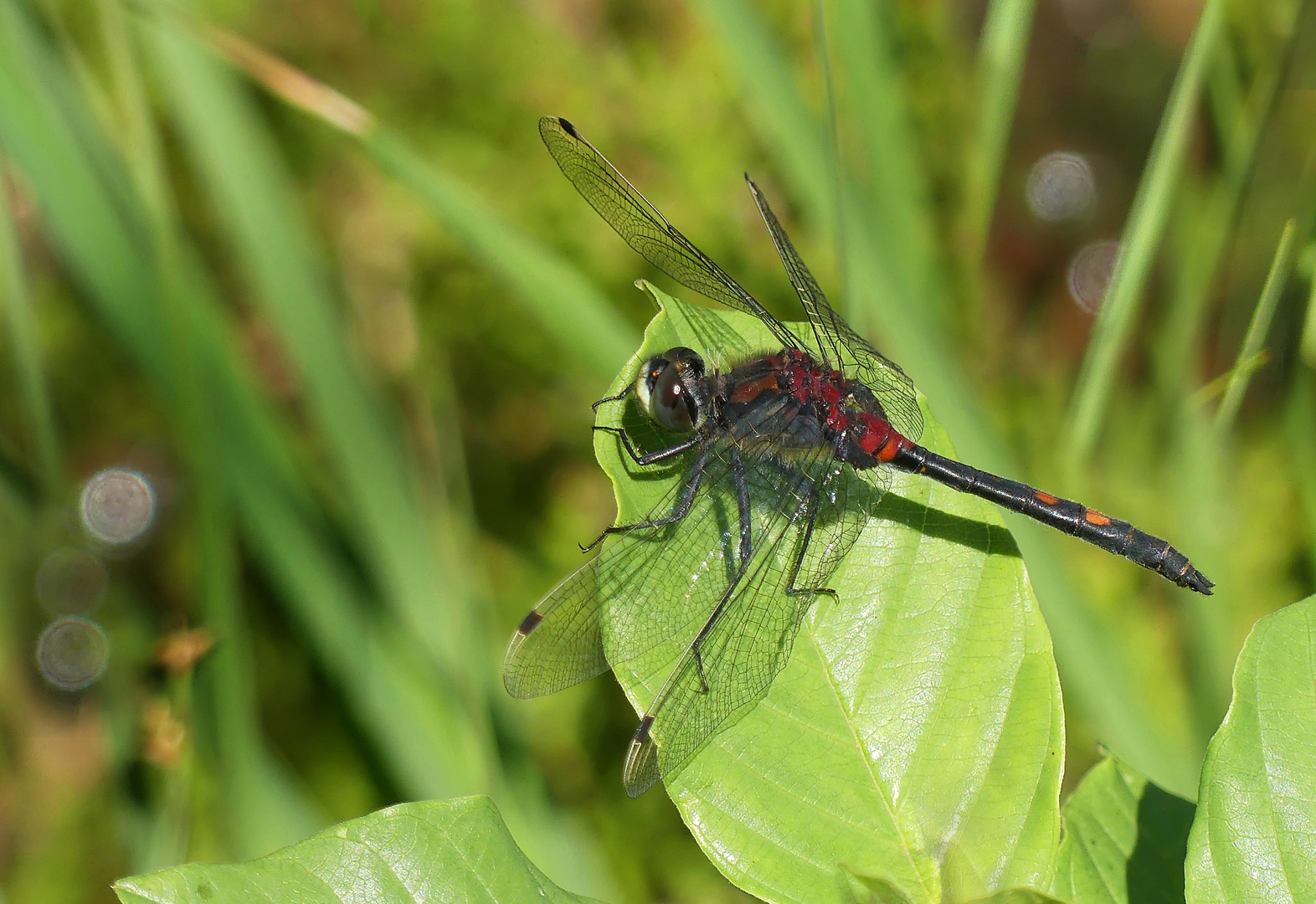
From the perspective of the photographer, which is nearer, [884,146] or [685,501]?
[685,501]

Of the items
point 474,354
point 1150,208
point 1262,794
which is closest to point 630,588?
point 1262,794

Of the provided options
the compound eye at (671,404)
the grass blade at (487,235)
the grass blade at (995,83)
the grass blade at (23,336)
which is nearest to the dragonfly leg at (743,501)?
the compound eye at (671,404)

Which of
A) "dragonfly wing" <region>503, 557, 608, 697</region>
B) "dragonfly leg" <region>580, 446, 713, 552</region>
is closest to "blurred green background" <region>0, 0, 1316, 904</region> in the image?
"dragonfly leg" <region>580, 446, 713, 552</region>

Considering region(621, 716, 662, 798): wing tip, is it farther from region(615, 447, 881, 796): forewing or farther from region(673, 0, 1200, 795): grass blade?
region(673, 0, 1200, 795): grass blade

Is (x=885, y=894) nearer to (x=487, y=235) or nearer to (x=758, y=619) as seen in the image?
(x=758, y=619)

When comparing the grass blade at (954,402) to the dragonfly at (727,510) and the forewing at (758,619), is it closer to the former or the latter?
the dragonfly at (727,510)

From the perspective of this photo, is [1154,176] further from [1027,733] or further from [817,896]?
[817,896]
